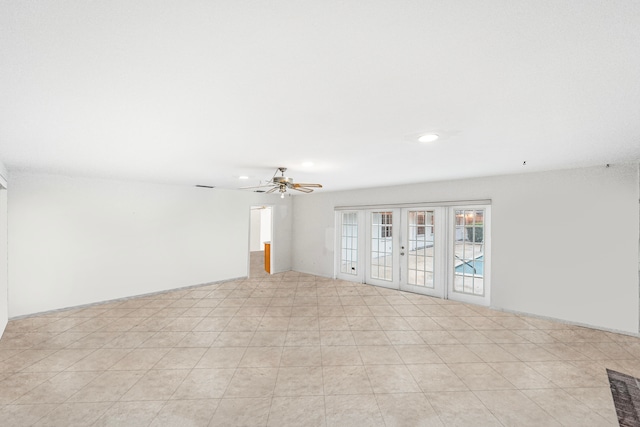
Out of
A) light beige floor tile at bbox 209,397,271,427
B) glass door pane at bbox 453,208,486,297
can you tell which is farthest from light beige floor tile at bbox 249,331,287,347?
glass door pane at bbox 453,208,486,297

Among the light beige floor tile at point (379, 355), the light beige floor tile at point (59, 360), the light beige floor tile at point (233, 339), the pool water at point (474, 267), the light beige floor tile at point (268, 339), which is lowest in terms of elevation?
the light beige floor tile at point (59, 360)

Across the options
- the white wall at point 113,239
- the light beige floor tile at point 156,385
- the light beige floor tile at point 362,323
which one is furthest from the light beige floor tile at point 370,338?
the white wall at point 113,239

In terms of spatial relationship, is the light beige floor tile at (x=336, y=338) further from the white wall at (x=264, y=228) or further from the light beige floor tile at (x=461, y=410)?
the white wall at (x=264, y=228)

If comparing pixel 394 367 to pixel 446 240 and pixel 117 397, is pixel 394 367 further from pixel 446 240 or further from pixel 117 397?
pixel 446 240

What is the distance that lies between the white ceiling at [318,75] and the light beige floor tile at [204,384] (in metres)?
2.24

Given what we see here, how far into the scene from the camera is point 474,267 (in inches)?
195

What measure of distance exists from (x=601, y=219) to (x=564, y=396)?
2647mm

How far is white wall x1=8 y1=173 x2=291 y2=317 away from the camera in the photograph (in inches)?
170

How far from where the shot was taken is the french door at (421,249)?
5.03m

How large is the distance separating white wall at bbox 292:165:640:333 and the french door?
287 mm

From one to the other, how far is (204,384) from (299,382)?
0.87 metres

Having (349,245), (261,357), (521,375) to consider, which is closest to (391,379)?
(521,375)

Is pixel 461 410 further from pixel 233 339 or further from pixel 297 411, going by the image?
pixel 233 339

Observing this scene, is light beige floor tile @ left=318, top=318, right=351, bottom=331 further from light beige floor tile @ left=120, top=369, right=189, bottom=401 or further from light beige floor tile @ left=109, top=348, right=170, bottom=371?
light beige floor tile @ left=109, top=348, right=170, bottom=371
